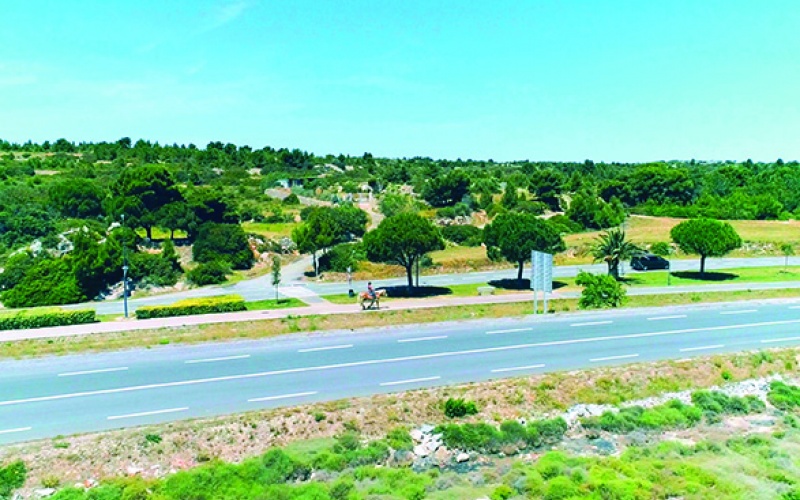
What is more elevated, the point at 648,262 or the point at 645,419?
the point at 648,262

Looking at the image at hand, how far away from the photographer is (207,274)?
152ft

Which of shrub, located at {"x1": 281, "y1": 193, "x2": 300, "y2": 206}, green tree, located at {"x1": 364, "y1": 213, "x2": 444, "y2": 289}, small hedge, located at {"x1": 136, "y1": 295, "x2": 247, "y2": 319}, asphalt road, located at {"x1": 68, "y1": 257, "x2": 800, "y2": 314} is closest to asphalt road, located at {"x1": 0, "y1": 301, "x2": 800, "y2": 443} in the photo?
small hedge, located at {"x1": 136, "y1": 295, "x2": 247, "y2": 319}

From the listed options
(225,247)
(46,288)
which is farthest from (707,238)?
(46,288)

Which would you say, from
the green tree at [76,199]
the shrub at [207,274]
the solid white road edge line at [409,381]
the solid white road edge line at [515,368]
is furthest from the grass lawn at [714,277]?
the green tree at [76,199]

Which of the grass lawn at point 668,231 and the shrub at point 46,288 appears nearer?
the shrub at point 46,288

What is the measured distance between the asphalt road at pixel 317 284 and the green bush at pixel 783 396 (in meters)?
24.3

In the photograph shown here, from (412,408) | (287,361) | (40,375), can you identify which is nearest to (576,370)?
(412,408)

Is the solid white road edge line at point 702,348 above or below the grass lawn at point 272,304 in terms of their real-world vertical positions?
below

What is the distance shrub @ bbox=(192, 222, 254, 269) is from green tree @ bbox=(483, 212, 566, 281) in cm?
2270

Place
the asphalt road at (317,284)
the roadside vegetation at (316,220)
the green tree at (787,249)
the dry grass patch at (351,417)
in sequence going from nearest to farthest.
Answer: the dry grass patch at (351,417) → the asphalt road at (317,284) → the roadside vegetation at (316,220) → the green tree at (787,249)

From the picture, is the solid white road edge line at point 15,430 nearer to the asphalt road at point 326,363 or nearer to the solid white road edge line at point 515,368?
the asphalt road at point 326,363

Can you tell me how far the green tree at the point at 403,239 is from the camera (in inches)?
1521

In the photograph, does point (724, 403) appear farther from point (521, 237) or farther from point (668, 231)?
point (668, 231)

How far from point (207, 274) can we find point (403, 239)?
17825 millimetres
